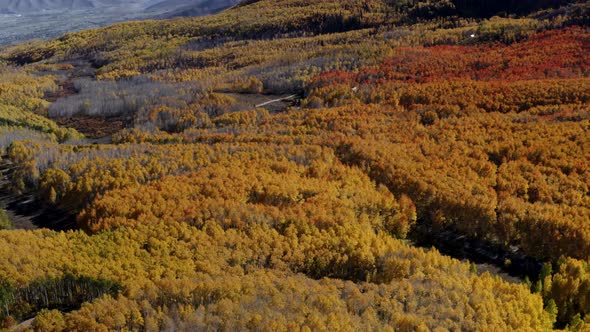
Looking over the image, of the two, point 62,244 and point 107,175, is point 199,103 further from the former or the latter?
point 62,244

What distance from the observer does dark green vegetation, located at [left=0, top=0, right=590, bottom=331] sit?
3328 centimetres

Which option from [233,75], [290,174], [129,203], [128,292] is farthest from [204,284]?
[233,75]

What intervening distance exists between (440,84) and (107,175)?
183 feet

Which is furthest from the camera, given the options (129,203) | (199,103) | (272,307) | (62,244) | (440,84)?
(199,103)

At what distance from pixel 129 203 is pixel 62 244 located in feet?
27.4

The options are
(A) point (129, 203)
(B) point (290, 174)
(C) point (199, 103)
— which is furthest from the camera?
(C) point (199, 103)

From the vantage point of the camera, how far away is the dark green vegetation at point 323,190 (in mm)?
33281

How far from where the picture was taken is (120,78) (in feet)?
456

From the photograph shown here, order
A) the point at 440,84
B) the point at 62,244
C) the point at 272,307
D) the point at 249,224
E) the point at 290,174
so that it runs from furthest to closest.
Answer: the point at 440,84
the point at 290,174
the point at 249,224
the point at 62,244
the point at 272,307

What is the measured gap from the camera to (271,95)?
354 feet

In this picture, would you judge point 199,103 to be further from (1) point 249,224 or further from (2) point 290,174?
(1) point 249,224

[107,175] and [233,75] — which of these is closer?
[107,175]

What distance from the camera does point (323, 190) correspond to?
2026 inches

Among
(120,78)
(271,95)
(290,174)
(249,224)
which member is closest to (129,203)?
(249,224)
